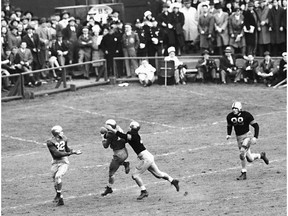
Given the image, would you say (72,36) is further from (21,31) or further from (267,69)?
(267,69)

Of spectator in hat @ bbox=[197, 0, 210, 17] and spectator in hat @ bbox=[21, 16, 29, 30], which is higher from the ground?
spectator in hat @ bbox=[197, 0, 210, 17]

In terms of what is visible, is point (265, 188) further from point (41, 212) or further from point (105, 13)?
point (105, 13)

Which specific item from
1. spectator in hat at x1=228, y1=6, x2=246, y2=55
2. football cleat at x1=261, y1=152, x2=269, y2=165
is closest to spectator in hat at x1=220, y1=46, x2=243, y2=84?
spectator in hat at x1=228, y1=6, x2=246, y2=55

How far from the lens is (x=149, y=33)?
3450cm

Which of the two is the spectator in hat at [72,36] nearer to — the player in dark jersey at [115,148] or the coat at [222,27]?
the coat at [222,27]

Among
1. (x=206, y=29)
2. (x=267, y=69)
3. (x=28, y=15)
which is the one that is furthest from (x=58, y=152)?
(x=206, y=29)

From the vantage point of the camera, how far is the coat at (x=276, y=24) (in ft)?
111

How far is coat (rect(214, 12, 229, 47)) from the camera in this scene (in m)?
34.4

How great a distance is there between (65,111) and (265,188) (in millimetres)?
11366

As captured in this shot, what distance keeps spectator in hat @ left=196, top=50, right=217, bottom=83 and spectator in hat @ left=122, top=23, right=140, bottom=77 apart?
2.24 meters

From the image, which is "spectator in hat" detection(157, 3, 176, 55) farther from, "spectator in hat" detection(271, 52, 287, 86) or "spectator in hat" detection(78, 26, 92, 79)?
"spectator in hat" detection(271, 52, 287, 86)

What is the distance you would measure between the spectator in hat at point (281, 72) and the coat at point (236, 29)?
Answer: 2.33 meters

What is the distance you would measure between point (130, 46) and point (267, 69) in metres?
4.98

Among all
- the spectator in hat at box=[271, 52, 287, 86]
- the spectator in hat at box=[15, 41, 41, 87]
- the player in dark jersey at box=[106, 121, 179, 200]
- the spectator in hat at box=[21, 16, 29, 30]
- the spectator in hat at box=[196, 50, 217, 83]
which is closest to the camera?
the player in dark jersey at box=[106, 121, 179, 200]
